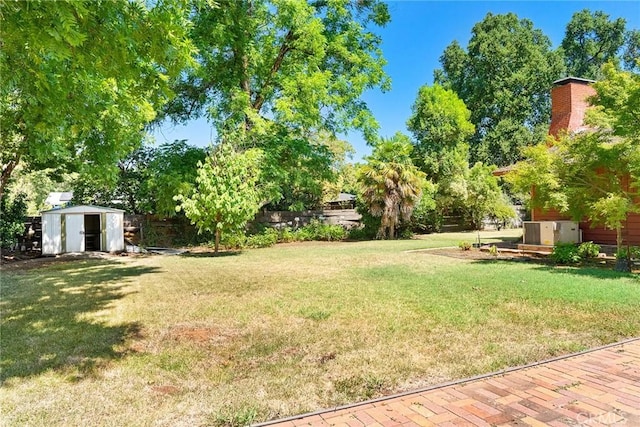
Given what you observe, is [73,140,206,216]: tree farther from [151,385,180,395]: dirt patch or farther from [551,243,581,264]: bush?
[551,243,581,264]: bush

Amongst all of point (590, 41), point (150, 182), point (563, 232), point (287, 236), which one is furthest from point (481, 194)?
point (590, 41)

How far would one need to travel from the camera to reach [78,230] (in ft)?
47.2

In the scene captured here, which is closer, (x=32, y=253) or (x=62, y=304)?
(x=62, y=304)

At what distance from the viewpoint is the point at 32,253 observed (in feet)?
47.0

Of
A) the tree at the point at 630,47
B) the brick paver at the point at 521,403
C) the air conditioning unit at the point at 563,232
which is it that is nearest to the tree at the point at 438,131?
the air conditioning unit at the point at 563,232

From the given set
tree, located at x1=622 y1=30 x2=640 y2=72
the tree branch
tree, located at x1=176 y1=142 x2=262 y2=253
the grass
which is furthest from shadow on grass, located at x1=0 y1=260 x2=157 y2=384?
tree, located at x1=622 y1=30 x2=640 y2=72

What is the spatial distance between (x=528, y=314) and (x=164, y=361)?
4.22 meters

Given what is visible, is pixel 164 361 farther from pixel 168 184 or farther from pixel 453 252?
pixel 168 184

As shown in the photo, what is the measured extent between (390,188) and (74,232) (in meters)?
12.2

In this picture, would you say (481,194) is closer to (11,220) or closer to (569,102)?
(569,102)

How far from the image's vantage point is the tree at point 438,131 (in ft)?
81.0

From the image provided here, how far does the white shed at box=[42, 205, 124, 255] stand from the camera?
13844mm

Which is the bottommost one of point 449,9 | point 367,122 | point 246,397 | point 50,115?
point 246,397

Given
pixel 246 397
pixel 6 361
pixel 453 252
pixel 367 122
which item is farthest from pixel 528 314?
pixel 367 122
